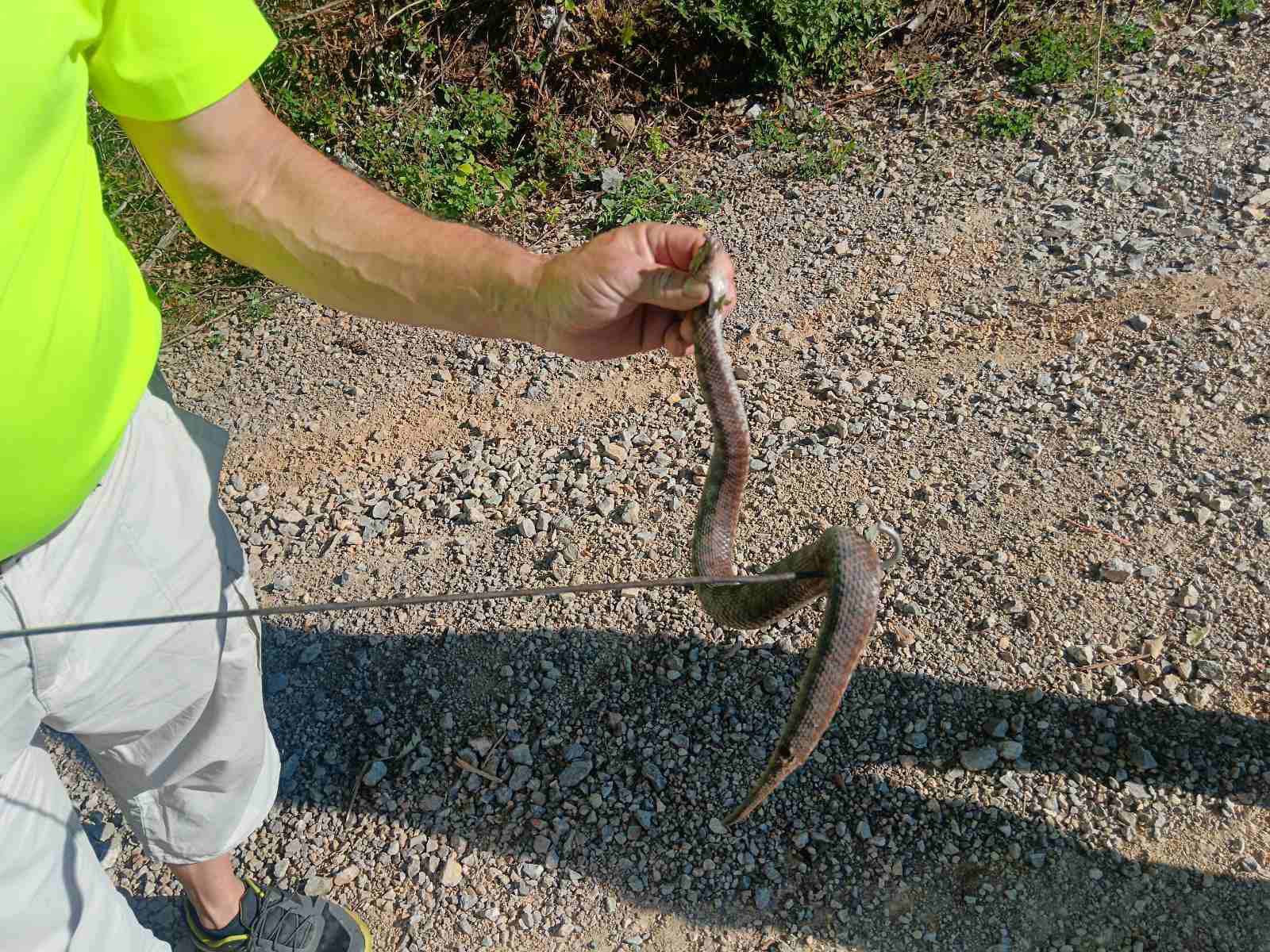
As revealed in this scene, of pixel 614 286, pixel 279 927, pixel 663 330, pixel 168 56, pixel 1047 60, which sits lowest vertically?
pixel 279 927

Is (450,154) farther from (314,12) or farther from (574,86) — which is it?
(314,12)

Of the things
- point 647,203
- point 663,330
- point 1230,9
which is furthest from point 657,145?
point 663,330

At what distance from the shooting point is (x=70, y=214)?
187 cm

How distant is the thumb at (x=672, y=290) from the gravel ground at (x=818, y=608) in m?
1.78

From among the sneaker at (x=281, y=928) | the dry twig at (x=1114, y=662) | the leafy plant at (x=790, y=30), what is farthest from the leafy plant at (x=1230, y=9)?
the sneaker at (x=281, y=928)

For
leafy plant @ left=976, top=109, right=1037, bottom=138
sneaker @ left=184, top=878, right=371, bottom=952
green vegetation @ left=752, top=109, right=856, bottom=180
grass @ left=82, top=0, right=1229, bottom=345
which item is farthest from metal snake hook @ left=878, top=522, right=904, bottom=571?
leafy plant @ left=976, top=109, right=1037, bottom=138

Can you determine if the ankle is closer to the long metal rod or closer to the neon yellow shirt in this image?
the long metal rod

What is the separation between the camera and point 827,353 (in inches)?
178

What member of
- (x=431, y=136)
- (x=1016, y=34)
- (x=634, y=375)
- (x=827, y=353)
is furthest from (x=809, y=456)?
(x=1016, y=34)

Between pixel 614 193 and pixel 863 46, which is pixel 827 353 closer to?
pixel 614 193

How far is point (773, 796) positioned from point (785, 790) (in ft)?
0.14

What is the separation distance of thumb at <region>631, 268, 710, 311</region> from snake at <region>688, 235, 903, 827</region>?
0.7 inches

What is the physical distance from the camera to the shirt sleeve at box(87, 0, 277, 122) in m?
1.86

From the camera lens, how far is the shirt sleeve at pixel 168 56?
186cm
